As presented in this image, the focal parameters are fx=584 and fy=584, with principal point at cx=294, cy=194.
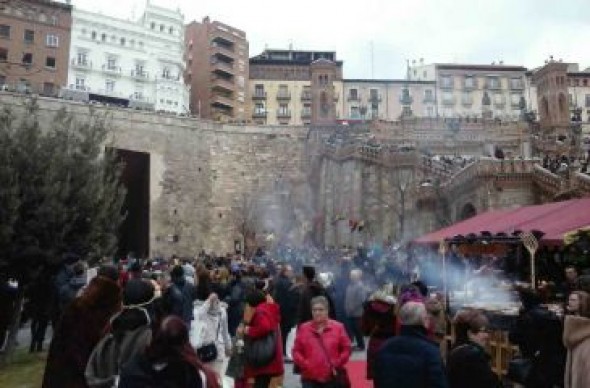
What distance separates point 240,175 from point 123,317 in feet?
153

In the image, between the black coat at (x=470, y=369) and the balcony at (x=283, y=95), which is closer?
the black coat at (x=470, y=369)

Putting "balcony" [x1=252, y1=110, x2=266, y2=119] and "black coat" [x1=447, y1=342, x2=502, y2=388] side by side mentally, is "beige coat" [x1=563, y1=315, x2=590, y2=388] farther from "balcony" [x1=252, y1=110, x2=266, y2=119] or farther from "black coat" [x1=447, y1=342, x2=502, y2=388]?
"balcony" [x1=252, y1=110, x2=266, y2=119]

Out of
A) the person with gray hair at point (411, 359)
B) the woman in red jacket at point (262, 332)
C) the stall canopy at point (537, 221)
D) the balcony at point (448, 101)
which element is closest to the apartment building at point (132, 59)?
the balcony at point (448, 101)

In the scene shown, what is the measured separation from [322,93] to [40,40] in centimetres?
2609

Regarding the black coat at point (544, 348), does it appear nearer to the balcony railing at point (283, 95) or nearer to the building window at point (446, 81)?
the balcony railing at point (283, 95)

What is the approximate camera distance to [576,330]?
14.5 feet

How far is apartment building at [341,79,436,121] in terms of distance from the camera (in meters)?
67.2

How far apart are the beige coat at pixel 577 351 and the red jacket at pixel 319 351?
6.56 ft

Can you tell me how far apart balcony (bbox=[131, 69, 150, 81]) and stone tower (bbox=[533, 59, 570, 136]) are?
3951cm

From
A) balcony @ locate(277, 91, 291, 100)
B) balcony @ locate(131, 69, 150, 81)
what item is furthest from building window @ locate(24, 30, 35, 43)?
balcony @ locate(277, 91, 291, 100)

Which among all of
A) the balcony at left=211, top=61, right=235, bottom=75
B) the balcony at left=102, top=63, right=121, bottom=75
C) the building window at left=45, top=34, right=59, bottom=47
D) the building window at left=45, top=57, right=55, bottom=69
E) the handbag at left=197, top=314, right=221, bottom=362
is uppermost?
the balcony at left=211, top=61, right=235, bottom=75

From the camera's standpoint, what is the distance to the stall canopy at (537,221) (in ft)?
35.3

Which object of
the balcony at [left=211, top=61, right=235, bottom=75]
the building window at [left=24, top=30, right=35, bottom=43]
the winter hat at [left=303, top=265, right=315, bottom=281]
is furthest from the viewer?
the balcony at [left=211, top=61, right=235, bottom=75]

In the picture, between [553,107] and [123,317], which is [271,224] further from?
[123,317]
